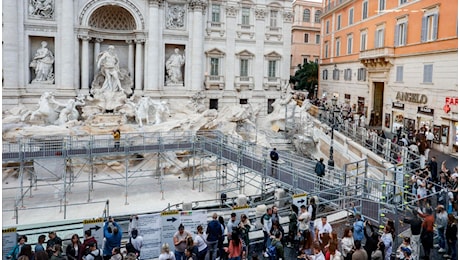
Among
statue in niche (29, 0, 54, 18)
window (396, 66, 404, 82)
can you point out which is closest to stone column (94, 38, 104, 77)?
statue in niche (29, 0, 54, 18)

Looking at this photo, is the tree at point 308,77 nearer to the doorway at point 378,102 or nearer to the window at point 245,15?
the doorway at point 378,102

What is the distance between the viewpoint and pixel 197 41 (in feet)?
104

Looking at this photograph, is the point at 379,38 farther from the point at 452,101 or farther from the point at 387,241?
the point at 387,241

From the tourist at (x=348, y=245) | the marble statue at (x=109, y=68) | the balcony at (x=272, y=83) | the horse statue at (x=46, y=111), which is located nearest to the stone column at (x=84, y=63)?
the marble statue at (x=109, y=68)

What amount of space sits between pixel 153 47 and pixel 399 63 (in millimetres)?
17076

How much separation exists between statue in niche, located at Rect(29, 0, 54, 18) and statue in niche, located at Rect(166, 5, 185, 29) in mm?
7900

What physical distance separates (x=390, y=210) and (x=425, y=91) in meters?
15.4

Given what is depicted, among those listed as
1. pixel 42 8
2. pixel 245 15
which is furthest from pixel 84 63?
pixel 245 15

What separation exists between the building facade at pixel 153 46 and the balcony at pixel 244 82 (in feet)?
0.29

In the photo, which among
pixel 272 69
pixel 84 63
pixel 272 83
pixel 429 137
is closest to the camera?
pixel 429 137

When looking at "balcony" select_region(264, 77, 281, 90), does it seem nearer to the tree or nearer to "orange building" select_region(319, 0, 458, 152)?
"orange building" select_region(319, 0, 458, 152)

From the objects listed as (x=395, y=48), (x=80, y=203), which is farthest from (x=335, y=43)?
(x=80, y=203)

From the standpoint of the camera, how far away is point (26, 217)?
17328mm

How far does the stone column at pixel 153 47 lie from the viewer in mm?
30141
